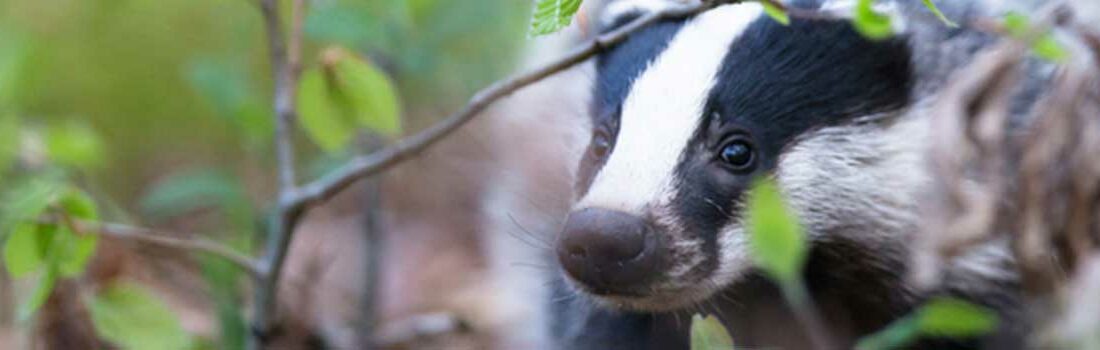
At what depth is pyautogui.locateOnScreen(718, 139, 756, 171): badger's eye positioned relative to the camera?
85.6 inches

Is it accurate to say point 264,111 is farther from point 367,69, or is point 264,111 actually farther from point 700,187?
point 700,187

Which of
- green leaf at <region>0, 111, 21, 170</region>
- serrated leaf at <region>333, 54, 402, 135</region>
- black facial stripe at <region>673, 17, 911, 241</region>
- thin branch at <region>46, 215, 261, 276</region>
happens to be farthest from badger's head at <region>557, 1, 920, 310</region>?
green leaf at <region>0, 111, 21, 170</region>

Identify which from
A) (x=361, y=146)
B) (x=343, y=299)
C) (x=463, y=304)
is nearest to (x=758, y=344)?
(x=361, y=146)

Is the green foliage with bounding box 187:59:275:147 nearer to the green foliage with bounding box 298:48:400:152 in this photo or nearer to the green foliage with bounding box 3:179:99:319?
the green foliage with bounding box 298:48:400:152

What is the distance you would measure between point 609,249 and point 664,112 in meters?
0.27

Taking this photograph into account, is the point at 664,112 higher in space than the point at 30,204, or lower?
higher

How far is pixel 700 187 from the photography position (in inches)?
83.6

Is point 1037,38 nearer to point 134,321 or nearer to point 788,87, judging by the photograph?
point 788,87

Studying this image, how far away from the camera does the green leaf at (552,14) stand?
180cm

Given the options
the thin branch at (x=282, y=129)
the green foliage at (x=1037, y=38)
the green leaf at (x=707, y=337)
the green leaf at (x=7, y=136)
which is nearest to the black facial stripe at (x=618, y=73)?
the thin branch at (x=282, y=129)

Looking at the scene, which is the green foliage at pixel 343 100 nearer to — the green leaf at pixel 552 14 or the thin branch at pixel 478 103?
the thin branch at pixel 478 103

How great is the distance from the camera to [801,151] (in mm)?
2217

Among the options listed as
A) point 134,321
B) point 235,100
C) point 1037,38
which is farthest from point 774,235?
point 235,100

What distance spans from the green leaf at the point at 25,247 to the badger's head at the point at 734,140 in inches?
27.2
